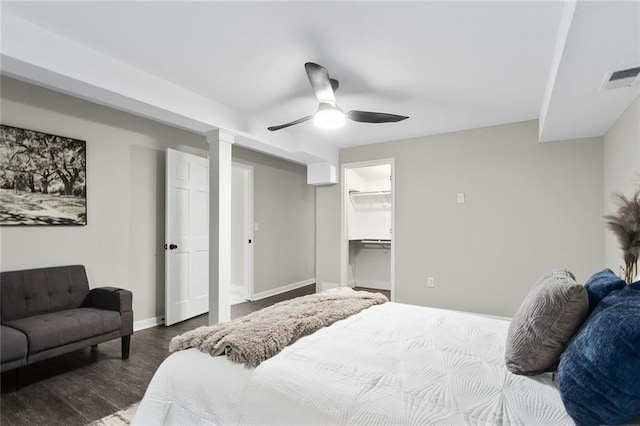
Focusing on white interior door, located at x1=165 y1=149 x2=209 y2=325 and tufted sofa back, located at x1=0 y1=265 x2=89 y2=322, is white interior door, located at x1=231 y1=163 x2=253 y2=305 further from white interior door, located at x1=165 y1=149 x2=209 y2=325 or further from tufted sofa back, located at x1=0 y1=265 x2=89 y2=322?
tufted sofa back, located at x1=0 y1=265 x2=89 y2=322

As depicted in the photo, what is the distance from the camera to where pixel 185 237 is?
4289 mm

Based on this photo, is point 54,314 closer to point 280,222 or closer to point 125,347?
point 125,347

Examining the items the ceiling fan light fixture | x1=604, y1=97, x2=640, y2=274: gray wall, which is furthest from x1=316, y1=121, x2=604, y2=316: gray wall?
the ceiling fan light fixture

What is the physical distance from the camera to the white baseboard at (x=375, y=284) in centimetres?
627

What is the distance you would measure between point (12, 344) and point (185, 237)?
208 centimetres

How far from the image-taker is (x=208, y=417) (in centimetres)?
149

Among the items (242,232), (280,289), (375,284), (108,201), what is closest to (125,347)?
(108,201)

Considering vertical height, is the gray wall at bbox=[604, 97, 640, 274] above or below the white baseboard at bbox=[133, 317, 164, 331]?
above

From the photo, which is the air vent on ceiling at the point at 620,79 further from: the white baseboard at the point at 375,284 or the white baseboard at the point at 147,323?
the white baseboard at the point at 147,323

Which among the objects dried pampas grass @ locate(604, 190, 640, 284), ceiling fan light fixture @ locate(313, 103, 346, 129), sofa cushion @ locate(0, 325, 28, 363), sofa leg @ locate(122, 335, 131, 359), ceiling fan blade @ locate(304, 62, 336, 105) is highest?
ceiling fan blade @ locate(304, 62, 336, 105)

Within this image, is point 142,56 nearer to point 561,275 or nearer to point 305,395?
point 305,395

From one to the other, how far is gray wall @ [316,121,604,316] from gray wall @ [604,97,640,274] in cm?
20

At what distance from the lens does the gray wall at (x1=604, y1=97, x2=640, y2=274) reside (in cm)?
259

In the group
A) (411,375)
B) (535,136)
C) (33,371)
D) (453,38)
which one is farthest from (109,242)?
(535,136)
